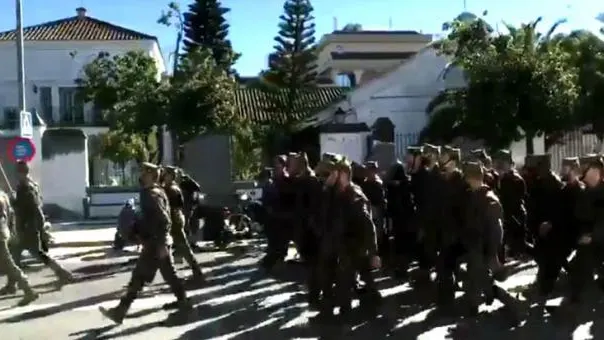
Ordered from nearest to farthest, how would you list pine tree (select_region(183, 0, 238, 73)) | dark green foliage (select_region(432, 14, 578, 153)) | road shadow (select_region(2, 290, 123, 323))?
road shadow (select_region(2, 290, 123, 323))
dark green foliage (select_region(432, 14, 578, 153))
pine tree (select_region(183, 0, 238, 73))

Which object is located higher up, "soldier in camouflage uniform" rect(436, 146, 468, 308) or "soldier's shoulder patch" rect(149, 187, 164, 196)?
"soldier's shoulder patch" rect(149, 187, 164, 196)

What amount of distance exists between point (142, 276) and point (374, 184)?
380cm

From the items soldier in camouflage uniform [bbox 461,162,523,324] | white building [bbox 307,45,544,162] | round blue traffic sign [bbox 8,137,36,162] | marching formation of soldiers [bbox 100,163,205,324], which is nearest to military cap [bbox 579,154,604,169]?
soldier in camouflage uniform [bbox 461,162,523,324]

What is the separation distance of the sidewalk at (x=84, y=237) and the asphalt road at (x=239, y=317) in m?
5.34

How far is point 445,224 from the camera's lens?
10.7 meters

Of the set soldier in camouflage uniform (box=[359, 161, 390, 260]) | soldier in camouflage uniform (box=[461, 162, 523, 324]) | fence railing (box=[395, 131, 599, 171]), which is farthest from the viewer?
fence railing (box=[395, 131, 599, 171])

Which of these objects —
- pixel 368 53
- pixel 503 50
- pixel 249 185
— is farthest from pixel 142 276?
pixel 368 53

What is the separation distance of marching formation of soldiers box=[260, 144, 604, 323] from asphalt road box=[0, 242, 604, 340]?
1.04ft

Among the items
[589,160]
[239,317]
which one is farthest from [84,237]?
[589,160]

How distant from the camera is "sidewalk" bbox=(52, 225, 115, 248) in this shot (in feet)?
64.1

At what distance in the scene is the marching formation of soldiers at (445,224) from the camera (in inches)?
390

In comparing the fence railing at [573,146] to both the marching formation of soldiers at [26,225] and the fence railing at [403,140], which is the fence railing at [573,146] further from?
the marching formation of soldiers at [26,225]

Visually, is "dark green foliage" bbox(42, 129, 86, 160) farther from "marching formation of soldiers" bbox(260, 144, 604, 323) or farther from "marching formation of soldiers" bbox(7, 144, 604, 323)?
"marching formation of soldiers" bbox(260, 144, 604, 323)

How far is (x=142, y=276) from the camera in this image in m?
10.2
